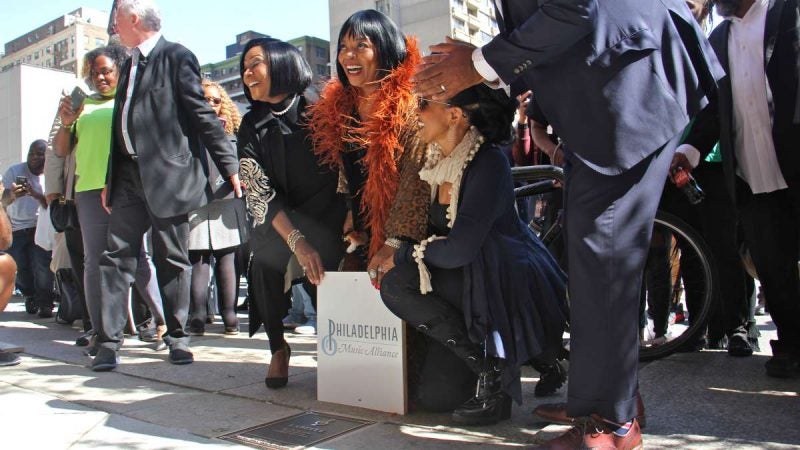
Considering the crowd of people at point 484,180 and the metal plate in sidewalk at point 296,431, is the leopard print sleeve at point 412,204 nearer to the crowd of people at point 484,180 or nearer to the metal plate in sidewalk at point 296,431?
the crowd of people at point 484,180

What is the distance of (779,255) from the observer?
291 cm

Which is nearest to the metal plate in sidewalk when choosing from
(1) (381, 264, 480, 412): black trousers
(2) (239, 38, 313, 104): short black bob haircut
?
(1) (381, 264, 480, 412): black trousers

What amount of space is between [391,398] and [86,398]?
4.97 ft

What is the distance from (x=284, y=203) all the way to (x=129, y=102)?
60.7 inches

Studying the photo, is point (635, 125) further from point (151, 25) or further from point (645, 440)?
point (151, 25)

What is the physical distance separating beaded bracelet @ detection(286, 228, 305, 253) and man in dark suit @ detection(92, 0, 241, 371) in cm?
118

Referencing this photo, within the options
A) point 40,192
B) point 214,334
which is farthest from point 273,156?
point 40,192

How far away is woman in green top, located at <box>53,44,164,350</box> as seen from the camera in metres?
4.14

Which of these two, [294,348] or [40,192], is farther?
[40,192]

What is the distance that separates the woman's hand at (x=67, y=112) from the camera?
4.56m

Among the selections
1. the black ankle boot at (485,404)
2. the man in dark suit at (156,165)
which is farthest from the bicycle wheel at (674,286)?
the man in dark suit at (156,165)

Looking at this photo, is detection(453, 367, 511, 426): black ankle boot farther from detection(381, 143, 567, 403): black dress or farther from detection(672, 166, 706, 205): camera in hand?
detection(672, 166, 706, 205): camera in hand

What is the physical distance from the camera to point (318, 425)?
252cm

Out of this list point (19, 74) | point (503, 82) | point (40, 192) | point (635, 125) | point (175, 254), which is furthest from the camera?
point (19, 74)
